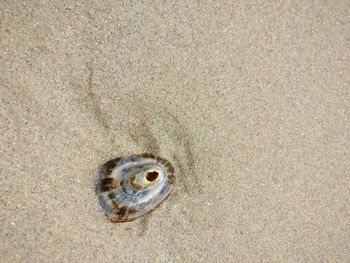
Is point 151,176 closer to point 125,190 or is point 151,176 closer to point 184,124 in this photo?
point 125,190

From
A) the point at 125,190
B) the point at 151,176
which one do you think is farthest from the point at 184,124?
the point at 125,190

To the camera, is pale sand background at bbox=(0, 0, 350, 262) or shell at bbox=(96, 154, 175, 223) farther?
shell at bbox=(96, 154, 175, 223)

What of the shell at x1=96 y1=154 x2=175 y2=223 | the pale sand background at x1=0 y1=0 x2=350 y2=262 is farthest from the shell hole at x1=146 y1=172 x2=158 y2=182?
the pale sand background at x1=0 y1=0 x2=350 y2=262

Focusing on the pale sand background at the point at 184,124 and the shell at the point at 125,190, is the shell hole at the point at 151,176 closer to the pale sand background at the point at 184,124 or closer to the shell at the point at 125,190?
the shell at the point at 125,190

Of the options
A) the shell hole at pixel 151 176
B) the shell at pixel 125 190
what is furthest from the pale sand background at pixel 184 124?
the shell hole at pixel 151 176

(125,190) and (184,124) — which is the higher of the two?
(184,124)

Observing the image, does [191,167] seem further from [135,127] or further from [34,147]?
[34,147]

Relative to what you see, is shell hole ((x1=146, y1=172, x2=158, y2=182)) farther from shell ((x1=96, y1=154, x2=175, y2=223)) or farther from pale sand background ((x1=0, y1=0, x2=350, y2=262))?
pale sand background ((x1=0, y1=0, x2=350, y2=262))
